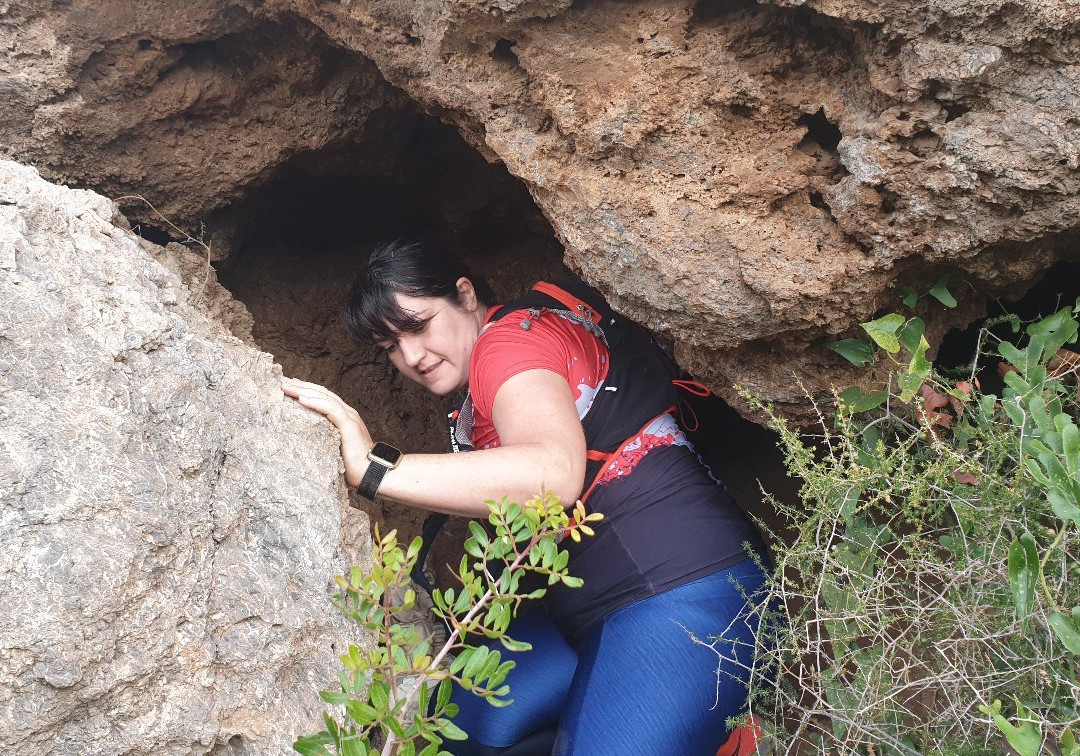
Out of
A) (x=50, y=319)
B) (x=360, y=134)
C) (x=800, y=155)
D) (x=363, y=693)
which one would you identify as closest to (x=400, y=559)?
(x=363, y=693)

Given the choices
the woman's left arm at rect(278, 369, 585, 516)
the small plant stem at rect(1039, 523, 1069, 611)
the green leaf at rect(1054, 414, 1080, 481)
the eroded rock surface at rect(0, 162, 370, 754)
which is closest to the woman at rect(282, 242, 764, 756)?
the woman's left arm at rect(278, 369, 585, 516)

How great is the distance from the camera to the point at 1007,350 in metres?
1.54

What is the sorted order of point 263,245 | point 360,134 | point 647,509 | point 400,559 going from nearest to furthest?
point 400,559, point 647,509, point 360,134, point 263,245

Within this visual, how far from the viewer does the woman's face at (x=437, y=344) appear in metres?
2.02

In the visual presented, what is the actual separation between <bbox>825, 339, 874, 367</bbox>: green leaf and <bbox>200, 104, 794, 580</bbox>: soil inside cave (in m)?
0.99

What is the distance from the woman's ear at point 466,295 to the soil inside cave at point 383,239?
78 centimetres

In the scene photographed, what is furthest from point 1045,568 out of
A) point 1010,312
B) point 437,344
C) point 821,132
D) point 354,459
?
point 437,344

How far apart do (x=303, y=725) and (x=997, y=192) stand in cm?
154

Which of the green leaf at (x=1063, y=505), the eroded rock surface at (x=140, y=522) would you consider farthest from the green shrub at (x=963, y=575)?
the eroded rock surface at (x=140, y=522)

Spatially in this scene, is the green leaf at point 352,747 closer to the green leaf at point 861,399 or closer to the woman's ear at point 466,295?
the green leaf at point 861,399

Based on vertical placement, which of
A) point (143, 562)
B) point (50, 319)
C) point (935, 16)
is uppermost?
point (935, 16)

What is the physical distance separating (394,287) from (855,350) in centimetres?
Answer: 111

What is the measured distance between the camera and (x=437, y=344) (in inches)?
79.8

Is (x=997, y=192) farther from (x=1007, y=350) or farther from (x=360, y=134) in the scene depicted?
(x=360, y=134)
